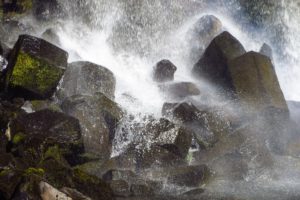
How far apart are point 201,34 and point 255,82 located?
7.33 metres

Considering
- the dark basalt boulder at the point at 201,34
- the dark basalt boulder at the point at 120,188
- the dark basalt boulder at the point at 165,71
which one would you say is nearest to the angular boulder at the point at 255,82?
the dark basalt boulder at the point at 165,71

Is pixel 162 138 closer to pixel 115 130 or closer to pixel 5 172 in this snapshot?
pixel 115 130

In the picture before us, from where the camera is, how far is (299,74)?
23.1 m

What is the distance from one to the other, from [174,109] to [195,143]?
1033 millimetres

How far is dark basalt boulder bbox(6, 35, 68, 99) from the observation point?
789 centimetres

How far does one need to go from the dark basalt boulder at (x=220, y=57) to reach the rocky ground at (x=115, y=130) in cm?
4

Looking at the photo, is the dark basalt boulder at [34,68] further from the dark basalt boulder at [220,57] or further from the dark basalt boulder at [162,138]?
the dark basalt boulder at [220,57]

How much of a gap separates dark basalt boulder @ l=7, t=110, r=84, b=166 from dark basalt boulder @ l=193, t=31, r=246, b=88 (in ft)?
17.7

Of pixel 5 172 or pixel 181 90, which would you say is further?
pixel 181 90

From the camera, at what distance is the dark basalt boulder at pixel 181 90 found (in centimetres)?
1155

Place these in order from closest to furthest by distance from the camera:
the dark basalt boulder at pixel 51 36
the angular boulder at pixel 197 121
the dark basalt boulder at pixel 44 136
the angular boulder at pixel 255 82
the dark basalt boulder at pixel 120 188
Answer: the dark basalt boulder at pixel 120 188, the dark basalt boulder at pixel 44 136, the angular boulder at pixel 197 121, the angular boulder at pixel 255 82, the dark basalt boulder at pixel 51 36

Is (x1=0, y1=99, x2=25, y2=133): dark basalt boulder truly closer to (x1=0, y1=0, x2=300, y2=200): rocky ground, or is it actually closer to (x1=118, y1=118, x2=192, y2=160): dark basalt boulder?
(x1=0, y1=0, x2=300, y2=200): rocky ground

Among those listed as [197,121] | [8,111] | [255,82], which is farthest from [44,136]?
[255,82]

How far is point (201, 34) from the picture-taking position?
17188 millimetres
